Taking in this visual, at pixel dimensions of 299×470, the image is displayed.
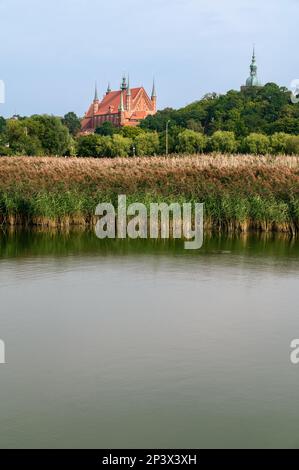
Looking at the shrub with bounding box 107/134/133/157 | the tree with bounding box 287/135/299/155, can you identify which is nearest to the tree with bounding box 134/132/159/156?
the shrub with bounding box 107/134/133/157

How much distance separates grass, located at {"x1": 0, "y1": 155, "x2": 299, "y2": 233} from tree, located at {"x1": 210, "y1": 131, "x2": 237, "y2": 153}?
39.0 m

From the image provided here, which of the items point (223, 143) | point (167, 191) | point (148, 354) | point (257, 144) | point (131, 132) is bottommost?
point (148, 354)

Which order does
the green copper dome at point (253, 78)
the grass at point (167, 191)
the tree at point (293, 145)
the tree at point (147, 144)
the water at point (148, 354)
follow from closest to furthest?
the water at point (148, 354) → the grass at point (167, 191) → the tree at point (293, 145) → the tree at point (147, 144) → the green copper dome at point (253, 78)

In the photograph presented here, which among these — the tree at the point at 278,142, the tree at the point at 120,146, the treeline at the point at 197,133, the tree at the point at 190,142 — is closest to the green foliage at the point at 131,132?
the treeline at the point at 197,133

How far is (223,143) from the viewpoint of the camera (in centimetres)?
5838

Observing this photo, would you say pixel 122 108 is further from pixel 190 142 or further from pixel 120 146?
pixel 190 142

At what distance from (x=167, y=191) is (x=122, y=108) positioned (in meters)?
102

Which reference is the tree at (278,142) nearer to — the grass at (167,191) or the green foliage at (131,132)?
the green foliage at (131,132)

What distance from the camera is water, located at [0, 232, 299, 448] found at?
5191 millimetres

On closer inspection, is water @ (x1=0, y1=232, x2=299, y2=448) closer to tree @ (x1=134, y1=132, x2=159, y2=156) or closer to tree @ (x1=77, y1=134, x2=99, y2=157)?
tree @ (x1=77, y1=134, x2=99, y2=157)

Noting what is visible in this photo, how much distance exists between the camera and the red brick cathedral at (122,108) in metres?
118

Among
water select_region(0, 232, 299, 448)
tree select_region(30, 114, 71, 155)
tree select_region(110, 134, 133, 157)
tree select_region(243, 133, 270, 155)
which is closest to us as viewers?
water select_region(0, 232, 299, 448)

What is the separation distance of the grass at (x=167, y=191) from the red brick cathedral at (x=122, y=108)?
97670mm

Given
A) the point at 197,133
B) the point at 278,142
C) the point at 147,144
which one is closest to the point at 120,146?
the point at 147,144
